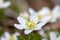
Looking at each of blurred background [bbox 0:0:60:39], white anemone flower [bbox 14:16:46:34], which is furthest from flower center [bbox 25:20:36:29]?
blurred background [bbox 0:0:60:39]

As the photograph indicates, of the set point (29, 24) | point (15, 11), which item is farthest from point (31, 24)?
point (15, 11)

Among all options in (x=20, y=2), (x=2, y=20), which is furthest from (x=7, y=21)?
(x=20, y=2)

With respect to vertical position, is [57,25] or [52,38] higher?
[57,25]

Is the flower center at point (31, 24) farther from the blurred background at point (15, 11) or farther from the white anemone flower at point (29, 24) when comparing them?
the blurred background at point (15, 11)

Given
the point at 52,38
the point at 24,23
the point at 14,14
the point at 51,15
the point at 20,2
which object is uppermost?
the point at 20,2

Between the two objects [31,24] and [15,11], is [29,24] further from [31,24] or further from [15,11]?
[15,11]

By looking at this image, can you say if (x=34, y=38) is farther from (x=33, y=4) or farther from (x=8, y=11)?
(x=33, y=4)

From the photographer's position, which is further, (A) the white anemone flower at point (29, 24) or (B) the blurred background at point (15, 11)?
(B) the blurred background at point (15, 11)

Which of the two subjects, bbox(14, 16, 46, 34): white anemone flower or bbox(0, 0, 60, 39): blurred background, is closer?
bbox(14, 16, 46, 34): white anemone flower

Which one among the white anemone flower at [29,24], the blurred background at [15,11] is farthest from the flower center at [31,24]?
the blurred background at [15,11]

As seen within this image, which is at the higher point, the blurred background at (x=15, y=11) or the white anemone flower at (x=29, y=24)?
the blurred background at (x=15, y=11)

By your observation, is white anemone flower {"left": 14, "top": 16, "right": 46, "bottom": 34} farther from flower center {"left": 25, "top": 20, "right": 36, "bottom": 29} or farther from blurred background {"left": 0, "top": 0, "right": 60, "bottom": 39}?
blurred background {"left": 0, "top": 0, "right": 60, "bottom": 39}
